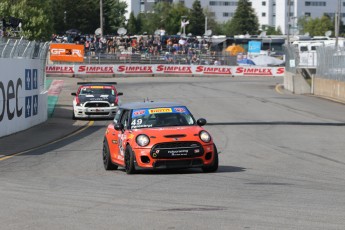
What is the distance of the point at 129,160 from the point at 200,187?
289cm

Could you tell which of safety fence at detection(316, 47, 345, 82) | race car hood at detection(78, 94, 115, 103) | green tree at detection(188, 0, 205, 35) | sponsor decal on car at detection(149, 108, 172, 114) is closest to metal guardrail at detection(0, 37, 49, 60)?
race car hood at detection(78, 94, 115, 103)

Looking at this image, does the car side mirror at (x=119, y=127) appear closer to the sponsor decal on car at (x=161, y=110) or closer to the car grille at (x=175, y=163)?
the sponsor decal on car at (x=161, y=110)

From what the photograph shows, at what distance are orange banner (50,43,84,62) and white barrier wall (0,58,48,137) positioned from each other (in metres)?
35.0

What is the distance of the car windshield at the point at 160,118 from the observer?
55.9 feet

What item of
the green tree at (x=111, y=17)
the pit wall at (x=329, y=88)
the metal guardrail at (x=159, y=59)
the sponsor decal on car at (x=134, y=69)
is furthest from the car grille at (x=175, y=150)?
the green tree at (x=111, y=17)

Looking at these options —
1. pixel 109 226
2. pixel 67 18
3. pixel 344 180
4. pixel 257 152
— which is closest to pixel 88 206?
pixel 109 226

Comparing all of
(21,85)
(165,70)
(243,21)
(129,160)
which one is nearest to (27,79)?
(21,85)

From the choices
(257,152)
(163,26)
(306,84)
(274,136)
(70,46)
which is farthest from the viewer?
(163,26)

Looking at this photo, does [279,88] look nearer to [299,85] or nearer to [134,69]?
[299,85]

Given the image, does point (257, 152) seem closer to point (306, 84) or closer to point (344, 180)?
point (344, 180)

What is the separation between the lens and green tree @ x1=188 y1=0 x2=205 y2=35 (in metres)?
152

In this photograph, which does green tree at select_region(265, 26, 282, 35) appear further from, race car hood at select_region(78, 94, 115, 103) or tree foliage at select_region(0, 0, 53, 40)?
race car hood at select_region(78, 94, 115, 103)

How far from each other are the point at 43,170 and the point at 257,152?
5.96 metres

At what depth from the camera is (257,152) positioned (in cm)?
2192
